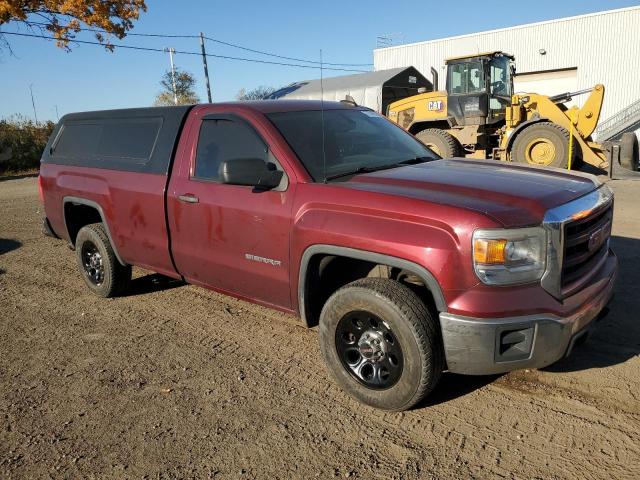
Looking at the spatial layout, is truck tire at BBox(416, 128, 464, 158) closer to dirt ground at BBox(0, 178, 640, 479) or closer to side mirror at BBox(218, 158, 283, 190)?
dirt ground at BBox(0, 178, 640, 479)

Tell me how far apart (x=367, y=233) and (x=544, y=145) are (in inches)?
448

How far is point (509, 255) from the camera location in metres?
2.72

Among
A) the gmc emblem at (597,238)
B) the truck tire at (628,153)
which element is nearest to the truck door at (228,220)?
the gmc emblem at (597,238)

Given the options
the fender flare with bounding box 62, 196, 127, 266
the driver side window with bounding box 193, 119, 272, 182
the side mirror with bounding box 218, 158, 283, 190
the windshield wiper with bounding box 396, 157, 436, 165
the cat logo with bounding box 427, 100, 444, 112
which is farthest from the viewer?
the cat logo with bounding box 427, 100, 444, 112

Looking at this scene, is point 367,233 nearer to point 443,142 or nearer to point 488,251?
point 488,251

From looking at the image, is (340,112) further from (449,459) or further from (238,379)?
(449,459)

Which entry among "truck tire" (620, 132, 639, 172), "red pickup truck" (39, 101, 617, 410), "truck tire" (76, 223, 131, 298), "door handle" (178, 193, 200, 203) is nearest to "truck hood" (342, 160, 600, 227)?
"red pickup truck" (39, 101, 617, 410)

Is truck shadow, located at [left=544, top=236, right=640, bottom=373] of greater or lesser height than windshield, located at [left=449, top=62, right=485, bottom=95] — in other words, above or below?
below

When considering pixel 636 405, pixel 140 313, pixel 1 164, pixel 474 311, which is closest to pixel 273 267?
pixel 474 311

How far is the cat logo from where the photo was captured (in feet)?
46.4

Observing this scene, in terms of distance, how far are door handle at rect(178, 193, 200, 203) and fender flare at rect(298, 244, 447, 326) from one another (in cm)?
119

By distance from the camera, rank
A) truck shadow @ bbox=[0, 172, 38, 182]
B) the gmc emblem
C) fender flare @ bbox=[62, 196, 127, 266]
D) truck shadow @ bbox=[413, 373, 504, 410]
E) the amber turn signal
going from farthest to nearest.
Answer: truck shadow @ bbox=[0, 172, 38, 182], fender flare @ bbox=[62, 196, 127, 266], truck shadow @ bbox=[413, 373, 504, 410], the gmc emblem, the amber turn signal

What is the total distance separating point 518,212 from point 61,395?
10.4 feet

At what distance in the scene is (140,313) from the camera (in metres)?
5.08
